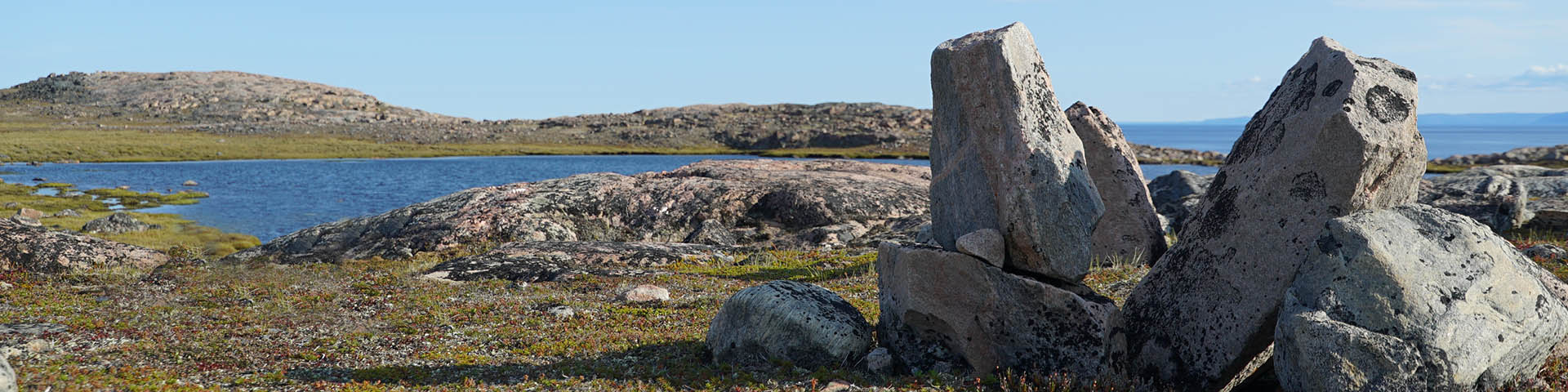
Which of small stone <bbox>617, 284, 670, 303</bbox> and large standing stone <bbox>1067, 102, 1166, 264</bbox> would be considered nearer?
small stone <bbox>617, 284, 670, 303</bbox>

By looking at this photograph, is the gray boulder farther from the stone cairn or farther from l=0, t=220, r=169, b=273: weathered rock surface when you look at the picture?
l=0, t=220, r=169, b=273: weathered rock surface

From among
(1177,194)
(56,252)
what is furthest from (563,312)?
(1177,194)

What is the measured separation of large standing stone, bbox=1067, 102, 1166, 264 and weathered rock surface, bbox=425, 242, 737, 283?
510 inches

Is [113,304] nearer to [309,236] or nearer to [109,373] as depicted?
[109,373]

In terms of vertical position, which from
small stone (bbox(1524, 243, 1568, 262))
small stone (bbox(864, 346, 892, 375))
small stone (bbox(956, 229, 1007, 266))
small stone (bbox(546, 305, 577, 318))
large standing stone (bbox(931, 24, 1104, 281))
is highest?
large standing stone (bbox(931, 24, 1104, 281))

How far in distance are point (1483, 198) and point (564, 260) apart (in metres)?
34.3

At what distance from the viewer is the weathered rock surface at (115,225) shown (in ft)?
156

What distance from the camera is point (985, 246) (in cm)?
1402

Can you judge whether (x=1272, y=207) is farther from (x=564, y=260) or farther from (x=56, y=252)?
(x=56, y=252)

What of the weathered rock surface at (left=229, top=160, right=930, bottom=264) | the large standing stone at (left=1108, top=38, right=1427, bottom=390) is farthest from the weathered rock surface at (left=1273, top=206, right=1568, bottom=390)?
the weathered rock surface at (left=229, top=160, right=930, bottom=264)

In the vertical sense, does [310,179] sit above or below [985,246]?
below

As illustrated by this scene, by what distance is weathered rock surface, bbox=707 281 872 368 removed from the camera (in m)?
15.1

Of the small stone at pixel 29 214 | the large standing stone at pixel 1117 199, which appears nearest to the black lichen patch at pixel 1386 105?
the large standing stone at pixel 1117 199

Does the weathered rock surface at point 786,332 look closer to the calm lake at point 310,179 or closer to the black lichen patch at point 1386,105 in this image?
the black lichen patch at point 1386,105
